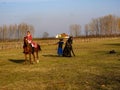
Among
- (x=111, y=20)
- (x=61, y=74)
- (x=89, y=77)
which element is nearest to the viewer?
(x=89, y=77)

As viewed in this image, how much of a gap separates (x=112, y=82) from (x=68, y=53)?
534 inches

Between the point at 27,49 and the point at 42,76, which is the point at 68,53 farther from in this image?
the point at 42,76

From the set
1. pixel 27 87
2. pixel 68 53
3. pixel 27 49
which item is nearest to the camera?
pixel 27 87

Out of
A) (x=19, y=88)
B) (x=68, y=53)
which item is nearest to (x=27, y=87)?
(x=19, y=88)

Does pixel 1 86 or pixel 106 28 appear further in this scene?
pixel 106 28

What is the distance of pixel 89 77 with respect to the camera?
508 inches

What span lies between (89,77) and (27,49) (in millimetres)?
7611

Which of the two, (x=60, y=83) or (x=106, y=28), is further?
(x=106, y=28)

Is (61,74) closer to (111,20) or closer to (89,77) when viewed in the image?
(89,77)

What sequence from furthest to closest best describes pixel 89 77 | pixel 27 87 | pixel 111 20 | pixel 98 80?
pixel 111 20
pixel 89 77
pixel 98 80
pixel 27 87

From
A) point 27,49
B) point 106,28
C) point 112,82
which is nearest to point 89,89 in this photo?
point 112,82

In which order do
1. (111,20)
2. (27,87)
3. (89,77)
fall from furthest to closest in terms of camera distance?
(111,20) → (89,77) → (27,87)

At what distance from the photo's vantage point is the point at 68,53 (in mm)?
24953

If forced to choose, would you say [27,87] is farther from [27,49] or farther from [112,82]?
[27,49]
